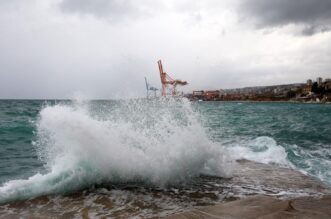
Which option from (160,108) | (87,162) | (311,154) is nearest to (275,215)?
(87,162)

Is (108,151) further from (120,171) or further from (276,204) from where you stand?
(276,204)

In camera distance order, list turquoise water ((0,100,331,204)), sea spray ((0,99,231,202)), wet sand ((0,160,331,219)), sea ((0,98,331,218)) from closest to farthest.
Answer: wet sand ((0,160,331,219)), sea ((0,98,331,218)), sea spray ((0,99,231,202)), turquoise water ((0,100,331,204))

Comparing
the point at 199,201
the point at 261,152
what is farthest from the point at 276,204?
the point at 261,152

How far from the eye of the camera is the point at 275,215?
3832 millimetres

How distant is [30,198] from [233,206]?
392 cm

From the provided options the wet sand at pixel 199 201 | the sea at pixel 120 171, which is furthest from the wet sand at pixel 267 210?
the sea at pixel 120 171

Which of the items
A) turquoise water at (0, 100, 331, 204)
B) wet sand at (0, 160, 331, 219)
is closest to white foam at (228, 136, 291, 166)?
turquoise water at (0, 100, 331, 204)

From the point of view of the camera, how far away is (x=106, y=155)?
22.3ft

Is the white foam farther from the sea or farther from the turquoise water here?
the sea

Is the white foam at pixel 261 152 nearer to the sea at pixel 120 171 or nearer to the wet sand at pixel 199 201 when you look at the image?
the sea at pixel 120 171

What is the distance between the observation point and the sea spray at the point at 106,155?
6.38 m

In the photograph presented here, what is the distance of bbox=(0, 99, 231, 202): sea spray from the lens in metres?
6.38

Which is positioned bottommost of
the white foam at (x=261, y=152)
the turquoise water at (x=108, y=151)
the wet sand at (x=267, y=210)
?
the white foam at (x=261, y=152)

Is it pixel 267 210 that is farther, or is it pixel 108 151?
pixel 108 151
